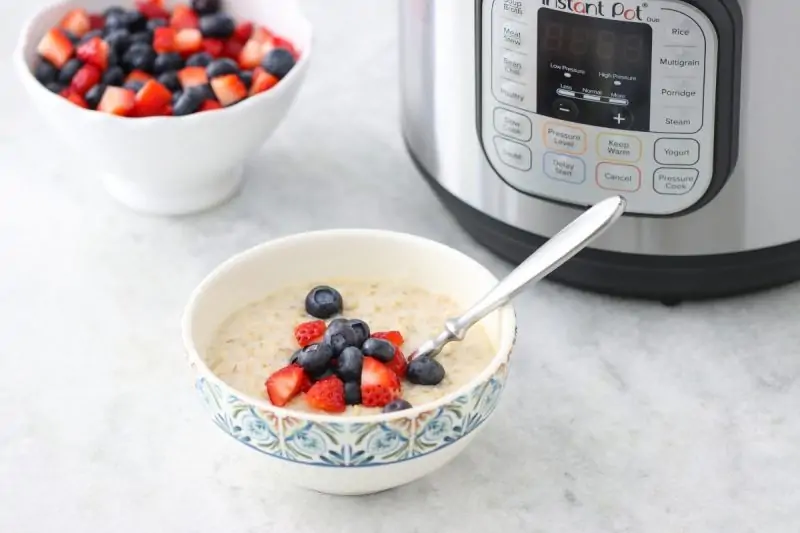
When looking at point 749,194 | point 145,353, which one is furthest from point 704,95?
point 145,353

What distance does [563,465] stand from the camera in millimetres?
832

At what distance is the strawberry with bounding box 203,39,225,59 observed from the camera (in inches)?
43.9

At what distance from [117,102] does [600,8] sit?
389mm

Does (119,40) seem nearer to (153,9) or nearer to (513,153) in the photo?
(153,9)

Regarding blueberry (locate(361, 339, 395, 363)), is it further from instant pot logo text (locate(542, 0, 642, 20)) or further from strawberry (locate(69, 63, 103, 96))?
strawberry (locate(69, 63, 103, 96))

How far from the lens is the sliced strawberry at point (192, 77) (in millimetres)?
1062

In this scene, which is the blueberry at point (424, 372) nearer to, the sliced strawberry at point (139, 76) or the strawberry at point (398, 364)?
the strawberry at point (398, 364)

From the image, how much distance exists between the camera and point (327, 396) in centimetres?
77

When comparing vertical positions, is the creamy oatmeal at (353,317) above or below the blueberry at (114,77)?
below

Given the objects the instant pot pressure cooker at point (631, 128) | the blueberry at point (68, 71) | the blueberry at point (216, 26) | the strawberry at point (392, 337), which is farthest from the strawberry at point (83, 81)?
the strawberry at point (392, 337)

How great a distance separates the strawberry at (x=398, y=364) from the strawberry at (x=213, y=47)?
1.32 ft

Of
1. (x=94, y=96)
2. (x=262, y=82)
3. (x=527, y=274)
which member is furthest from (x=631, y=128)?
(x=94, y=96)

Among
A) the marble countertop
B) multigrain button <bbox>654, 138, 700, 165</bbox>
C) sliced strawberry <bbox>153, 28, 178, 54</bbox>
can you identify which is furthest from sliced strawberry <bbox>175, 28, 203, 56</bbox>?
multigrain button <bbox>654, 138, 700, 165</bbox>

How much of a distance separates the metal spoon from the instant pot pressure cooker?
60mm
